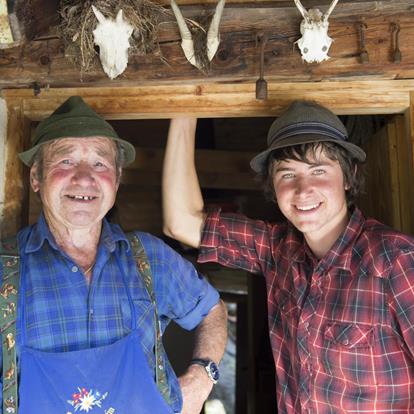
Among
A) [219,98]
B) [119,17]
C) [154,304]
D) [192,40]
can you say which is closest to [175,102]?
[219,98]

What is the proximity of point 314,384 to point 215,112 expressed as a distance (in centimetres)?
120

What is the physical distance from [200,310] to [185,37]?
1.11 m

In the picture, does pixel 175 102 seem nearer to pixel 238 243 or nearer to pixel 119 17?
pixel 119 17

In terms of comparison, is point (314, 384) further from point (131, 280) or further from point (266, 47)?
point (266, 47)

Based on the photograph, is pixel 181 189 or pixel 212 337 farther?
pixel 181 189

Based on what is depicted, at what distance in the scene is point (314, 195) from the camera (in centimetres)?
207

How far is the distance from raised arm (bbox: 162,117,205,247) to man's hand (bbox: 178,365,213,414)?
1.87 ft

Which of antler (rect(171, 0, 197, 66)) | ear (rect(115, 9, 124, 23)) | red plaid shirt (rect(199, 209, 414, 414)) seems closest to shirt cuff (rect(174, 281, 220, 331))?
red plaid shirt (rect(199, 209, 414, 414))

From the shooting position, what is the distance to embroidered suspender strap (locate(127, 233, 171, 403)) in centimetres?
202

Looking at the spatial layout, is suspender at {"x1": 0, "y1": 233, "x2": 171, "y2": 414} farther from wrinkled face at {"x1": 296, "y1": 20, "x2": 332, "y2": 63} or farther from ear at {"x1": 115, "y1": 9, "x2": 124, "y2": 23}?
wrinkled face at {"x1": 296, "y1": 20, "x2": 332, "y2": 63}

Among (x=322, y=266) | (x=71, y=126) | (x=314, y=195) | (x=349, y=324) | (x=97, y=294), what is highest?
(x=71, y=126)

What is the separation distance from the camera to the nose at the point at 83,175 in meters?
2.03

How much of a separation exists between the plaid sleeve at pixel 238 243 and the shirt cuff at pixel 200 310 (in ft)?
0.57

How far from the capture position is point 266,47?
2.20 meters
